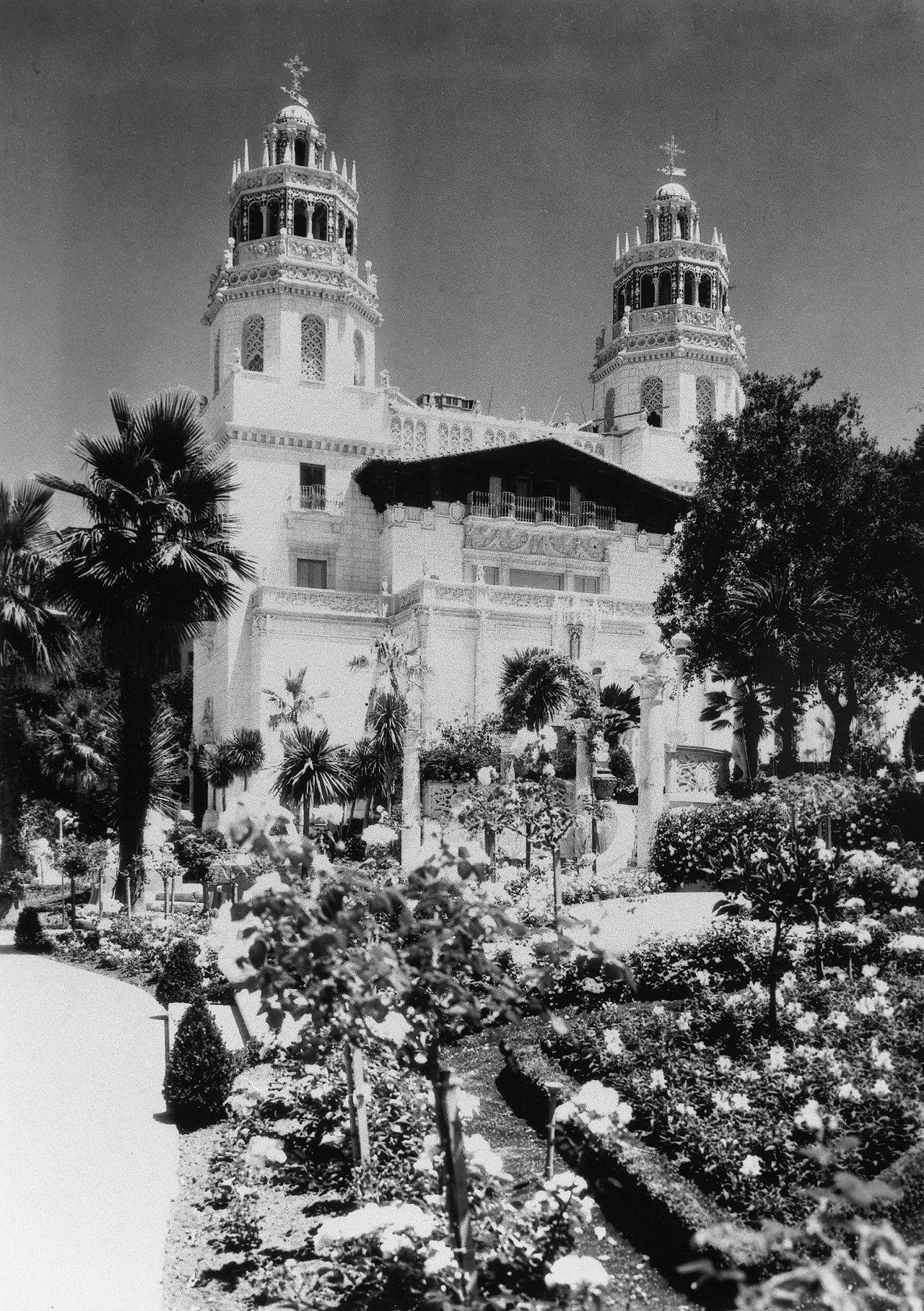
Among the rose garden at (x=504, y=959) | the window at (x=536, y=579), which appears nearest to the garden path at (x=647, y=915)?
the rose garden at (x=504, y=959)

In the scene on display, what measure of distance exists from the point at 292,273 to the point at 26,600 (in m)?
27.3

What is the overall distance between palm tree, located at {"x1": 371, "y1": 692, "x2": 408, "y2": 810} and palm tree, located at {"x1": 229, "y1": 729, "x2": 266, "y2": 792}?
20.0ft

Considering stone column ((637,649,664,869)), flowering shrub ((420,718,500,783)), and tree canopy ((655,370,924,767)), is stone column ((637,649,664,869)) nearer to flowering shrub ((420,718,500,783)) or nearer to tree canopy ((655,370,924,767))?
tree canopy ((655,370,924,767))

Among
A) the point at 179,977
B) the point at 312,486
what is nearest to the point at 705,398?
the point at 312,486

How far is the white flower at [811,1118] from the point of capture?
252 inches

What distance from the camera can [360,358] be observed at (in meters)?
45.0

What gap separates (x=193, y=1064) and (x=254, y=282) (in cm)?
3787

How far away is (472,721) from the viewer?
36125 millimetres

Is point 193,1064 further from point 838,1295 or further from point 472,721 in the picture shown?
point 472,721

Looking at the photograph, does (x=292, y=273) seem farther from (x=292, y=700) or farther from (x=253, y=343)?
(x=292, y=700)

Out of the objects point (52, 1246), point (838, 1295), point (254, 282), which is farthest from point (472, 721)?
point (838, 1295)

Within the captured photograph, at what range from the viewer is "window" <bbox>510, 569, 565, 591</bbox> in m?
42.2

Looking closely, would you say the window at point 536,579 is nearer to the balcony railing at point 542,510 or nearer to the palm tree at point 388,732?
the balcony railing at point 542,510

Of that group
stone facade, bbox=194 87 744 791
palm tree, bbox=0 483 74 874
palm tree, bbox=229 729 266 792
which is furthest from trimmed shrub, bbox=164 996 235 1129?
stone facade, bbox=194 87 744 791
